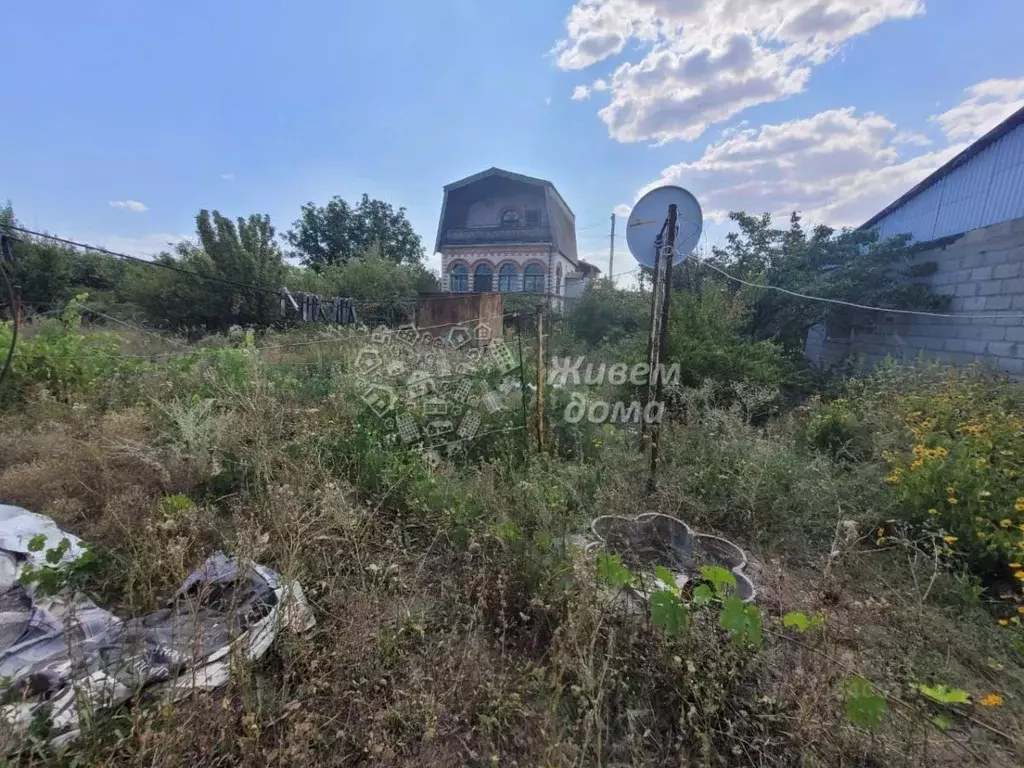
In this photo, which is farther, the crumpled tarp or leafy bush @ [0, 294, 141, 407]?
leafy bush @ [0, 294, 141, 407]

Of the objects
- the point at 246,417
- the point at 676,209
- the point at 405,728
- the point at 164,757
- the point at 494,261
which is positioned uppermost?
the point at 494,261

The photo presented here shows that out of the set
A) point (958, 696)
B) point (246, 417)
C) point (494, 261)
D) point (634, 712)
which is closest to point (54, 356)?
point (246, 417)

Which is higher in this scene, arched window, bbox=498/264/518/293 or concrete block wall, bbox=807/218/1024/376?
arched window, bbox=498/264/518/293

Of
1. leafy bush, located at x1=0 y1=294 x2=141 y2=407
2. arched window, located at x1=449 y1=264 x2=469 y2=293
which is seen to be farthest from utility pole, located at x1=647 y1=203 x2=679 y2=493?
arched window, located at x1=449 y1=264 x2=469 y2=293

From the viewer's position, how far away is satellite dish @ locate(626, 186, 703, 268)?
2963 mm

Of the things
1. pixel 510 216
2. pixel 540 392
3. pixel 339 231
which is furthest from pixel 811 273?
pixel 339 231

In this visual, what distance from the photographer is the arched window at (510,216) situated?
18.8 meters

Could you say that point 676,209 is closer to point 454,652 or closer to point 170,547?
point 454,652

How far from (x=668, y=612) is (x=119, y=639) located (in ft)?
6.66

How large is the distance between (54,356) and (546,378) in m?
4.70

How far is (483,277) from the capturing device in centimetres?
1883

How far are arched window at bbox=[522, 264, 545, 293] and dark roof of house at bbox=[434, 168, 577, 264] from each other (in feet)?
4.17

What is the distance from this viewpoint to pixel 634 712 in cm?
144

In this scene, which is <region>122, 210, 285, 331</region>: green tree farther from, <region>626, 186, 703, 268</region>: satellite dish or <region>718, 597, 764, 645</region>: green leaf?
<region>718, 597, 764, 645</region>: green leaf
